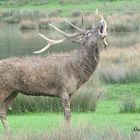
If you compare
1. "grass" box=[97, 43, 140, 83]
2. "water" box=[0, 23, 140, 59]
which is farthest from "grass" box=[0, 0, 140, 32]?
"grass" box=[97, 43, 140, 83]

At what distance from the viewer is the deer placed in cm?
1141

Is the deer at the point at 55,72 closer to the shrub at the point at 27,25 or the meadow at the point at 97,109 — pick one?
the meadow at the point at 97,109

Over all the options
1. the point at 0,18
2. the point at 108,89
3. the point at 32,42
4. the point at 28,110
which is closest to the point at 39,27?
the point at 0,18

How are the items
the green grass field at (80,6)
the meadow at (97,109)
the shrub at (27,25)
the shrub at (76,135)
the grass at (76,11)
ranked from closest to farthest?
the shrub at (76,135), the meadow at (97,109), the grass at (76,11), the shrub at (27,25), the green grass field at (80,6)

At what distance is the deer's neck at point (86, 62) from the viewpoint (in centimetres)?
1157

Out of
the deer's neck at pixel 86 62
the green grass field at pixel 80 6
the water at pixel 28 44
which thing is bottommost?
the green grass field at pixel 80 6

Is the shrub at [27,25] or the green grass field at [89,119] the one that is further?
the shrub at [27,25]

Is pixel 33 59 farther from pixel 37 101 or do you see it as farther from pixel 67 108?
pixel 37 101

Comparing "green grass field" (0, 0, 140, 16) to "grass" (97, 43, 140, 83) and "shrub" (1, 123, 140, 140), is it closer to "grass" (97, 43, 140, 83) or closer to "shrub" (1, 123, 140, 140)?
"grass" (97, 43, 140, 83)

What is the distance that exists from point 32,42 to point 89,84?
24.9m

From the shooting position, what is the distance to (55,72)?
11.5 m

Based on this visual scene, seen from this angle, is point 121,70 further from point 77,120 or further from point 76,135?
point 76,135

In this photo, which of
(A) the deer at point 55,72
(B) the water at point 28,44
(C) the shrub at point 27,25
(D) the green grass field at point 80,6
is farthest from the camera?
(D) the green grass field at point 80,6

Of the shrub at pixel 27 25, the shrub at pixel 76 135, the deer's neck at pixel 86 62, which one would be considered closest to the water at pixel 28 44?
the shrub at pixel 27 25
